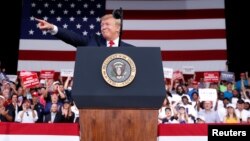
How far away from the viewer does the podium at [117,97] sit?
3.12 m

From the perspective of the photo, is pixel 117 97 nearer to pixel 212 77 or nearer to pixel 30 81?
pixel 30 81

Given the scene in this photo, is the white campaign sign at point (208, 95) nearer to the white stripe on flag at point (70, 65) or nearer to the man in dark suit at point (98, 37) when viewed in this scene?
the white stripe on flag at point (70, 65)

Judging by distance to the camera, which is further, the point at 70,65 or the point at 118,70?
the point at 70,65

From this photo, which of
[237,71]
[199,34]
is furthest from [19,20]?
[237,71]

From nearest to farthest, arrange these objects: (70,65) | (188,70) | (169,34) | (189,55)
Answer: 1. (188,70)
2. (70,65)
3. (189,55)
4. (169,34)

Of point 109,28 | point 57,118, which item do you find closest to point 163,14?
point 57,118

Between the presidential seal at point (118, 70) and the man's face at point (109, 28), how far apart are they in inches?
13.6

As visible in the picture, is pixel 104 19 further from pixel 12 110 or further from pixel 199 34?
pixel 199 34

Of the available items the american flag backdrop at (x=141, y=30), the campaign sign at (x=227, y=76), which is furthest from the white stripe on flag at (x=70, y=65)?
the campaign sign at (x=227, y=76)

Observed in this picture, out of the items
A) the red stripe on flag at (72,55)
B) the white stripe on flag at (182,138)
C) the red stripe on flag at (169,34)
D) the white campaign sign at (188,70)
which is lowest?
the white stripe on flag at (182,138)

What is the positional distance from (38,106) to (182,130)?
2.99 m

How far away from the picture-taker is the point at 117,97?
312 centimetres

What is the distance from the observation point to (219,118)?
8062mm

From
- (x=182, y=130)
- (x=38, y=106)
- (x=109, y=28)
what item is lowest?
(x=182, y=130)
